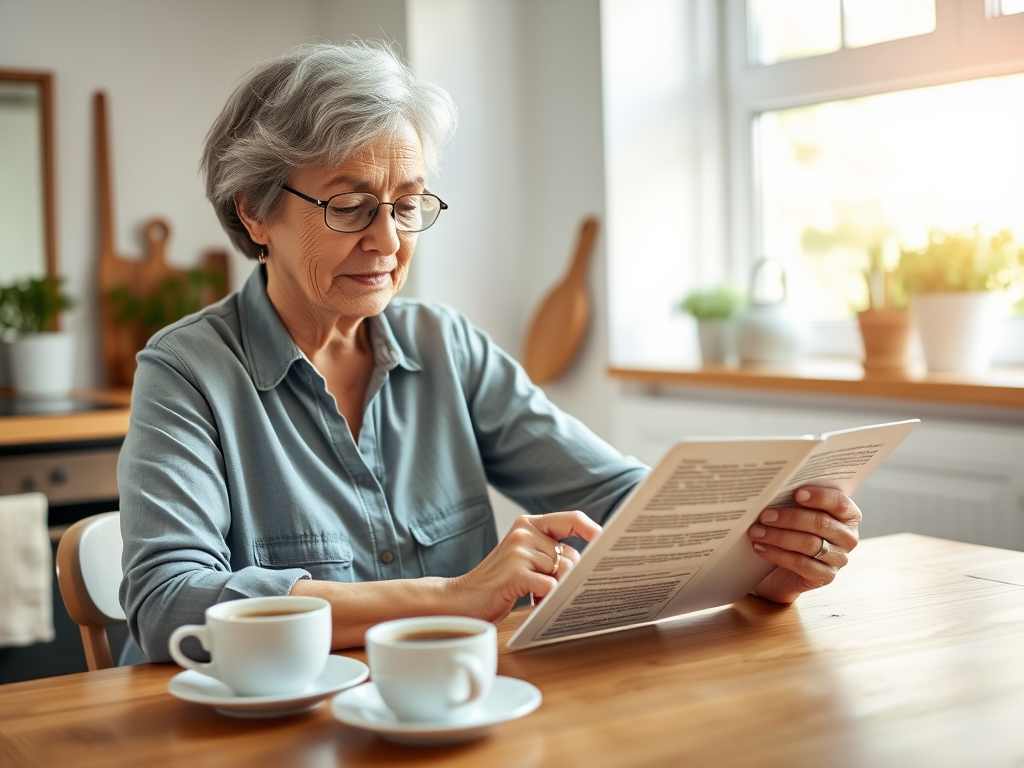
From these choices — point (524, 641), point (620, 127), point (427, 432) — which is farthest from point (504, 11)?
point (524, 641)

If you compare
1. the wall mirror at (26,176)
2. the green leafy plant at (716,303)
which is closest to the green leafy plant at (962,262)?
the green leafy plant at (716,303)

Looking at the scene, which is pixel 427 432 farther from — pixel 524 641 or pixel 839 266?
pixel 839 266

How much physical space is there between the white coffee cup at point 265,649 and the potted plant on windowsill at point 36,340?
2.44 meters

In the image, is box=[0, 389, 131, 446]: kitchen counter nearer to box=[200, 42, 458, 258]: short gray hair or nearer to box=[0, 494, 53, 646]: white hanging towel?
box=[0, 494, 53, 646]: white hanging towel

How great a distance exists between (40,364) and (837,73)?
217 cm

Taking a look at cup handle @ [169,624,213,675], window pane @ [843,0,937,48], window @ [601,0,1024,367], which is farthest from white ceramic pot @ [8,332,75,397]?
cup handle @ [169,624,213,675]

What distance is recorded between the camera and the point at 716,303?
2.63 m

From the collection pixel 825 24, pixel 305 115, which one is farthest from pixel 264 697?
pixel 825 24

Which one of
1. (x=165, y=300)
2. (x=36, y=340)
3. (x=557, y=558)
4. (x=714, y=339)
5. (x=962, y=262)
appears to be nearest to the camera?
(x=557, y=558)

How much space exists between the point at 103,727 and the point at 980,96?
7.01ft

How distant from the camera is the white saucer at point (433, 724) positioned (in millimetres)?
754

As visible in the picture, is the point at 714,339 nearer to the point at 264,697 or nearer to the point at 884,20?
the point at 884,20

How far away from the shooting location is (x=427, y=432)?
1.48 m

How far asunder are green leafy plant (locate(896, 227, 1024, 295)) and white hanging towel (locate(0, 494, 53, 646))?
71.6 inches
